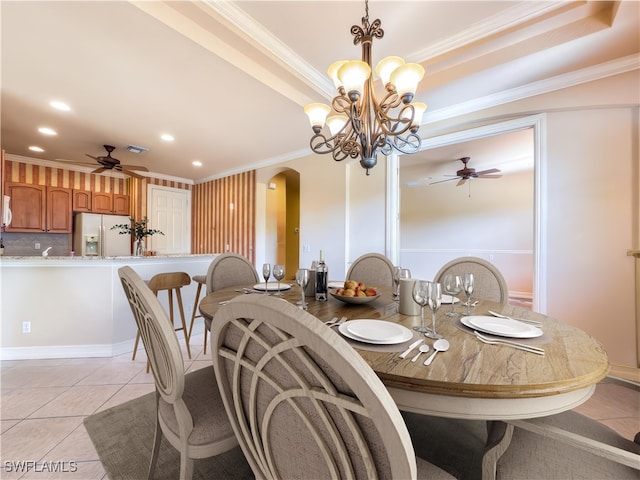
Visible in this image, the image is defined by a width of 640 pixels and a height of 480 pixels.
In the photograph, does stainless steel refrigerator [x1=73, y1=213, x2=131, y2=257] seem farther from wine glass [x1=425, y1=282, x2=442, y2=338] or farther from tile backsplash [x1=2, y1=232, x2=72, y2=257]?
wine glass [x1=425, y1=282, x2=442, y2=338]

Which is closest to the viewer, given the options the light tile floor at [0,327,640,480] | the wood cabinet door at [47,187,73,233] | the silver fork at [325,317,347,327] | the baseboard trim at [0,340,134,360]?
the silver fork at [325,317,347,327]

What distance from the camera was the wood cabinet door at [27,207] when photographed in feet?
13.3

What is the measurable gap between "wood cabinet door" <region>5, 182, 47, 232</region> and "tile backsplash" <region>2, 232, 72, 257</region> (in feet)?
0.92

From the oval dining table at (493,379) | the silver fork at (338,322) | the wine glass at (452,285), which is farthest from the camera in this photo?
the wine glass at (452,285)

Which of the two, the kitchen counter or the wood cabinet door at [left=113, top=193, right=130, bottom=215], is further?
the wood cabinet door at [left=113, top=193, right=130, bottom=215]

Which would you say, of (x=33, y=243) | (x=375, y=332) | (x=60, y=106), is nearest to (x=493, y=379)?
(x=375, y=332)

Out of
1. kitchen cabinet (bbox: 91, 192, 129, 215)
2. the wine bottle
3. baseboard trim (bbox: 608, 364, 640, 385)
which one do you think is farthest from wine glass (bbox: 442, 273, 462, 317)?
kitchen cabinet (bbox: 91, 192, 129, 215)

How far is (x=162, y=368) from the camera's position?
94 centimetres

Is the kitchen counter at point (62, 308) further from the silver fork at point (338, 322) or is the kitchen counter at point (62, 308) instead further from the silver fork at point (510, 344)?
the silver fork at point (510, 344)

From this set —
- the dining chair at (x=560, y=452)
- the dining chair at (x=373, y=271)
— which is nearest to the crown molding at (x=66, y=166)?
the dining chair at (x=373, y=271)

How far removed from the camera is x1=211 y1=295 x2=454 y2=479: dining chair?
1.31ft

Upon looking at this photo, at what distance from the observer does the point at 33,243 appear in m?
4.42

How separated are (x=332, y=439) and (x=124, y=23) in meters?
2.39

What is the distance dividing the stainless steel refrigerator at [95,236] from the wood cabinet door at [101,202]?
167mm
